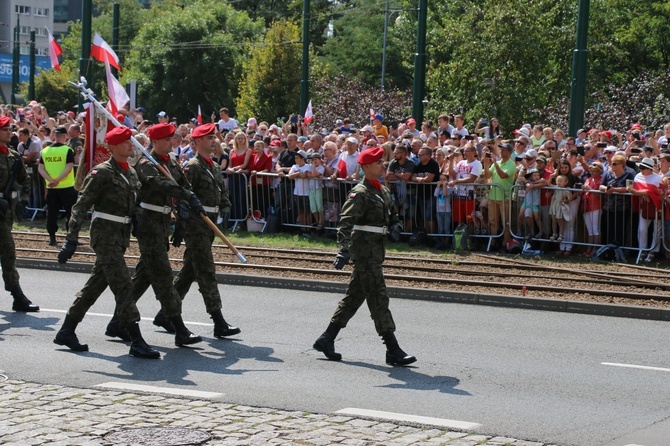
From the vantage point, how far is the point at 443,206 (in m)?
17.8

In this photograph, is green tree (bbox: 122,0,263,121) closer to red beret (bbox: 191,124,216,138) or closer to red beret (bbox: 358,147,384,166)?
red beret (bbox: 191,124,216,138)

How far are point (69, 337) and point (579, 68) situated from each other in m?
12.6

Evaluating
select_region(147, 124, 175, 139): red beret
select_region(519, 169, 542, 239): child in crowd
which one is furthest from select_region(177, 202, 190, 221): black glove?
select_region(519, 169, 542, 239): child in crowd

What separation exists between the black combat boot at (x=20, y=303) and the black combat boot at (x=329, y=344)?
389 cm

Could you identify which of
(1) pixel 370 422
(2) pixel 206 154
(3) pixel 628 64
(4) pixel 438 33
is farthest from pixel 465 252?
(3) pixel 628 64

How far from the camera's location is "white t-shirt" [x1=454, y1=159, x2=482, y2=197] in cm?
1759

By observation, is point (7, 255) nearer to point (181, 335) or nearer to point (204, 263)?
point (204, 263)

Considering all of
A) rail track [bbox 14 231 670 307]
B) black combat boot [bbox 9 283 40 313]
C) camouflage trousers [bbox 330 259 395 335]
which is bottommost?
black combat boot [bbox 9 283 40 313]

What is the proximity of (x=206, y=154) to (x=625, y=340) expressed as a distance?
4671 mm

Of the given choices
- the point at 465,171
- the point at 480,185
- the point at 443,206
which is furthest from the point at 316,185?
the point at 480,185

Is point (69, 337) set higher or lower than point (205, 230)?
lower

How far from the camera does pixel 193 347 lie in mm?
10273

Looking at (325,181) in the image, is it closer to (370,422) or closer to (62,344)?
(62,344)

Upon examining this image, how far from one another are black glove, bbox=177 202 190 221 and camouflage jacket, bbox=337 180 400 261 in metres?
1.48
